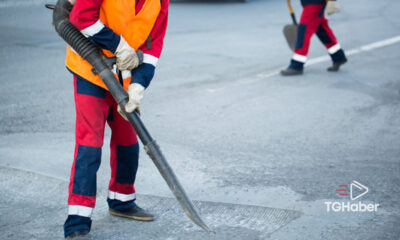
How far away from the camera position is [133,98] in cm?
301

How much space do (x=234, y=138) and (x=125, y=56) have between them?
2257mm

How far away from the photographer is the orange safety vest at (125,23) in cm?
307

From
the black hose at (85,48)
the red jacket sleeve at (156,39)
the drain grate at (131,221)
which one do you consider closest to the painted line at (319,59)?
the drain grate at (131,221)

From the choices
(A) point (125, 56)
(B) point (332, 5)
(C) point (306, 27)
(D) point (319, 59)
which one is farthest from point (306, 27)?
(A) point (125, 56)

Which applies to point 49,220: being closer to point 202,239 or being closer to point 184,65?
point 202,239

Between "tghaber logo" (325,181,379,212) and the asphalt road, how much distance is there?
0.15ft

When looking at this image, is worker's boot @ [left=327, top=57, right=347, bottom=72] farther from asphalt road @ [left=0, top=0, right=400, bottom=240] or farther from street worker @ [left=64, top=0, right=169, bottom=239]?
street worker @ [left=64, top=0, right=169, bottom=239]

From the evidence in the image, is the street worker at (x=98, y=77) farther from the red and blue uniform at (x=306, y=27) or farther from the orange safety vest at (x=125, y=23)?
the red and blue uniform at (x=306, y=27)

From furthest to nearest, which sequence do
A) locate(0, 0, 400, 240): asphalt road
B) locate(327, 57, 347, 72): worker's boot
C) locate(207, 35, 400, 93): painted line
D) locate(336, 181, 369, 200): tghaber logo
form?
1. locate(327, 57, 347, 72): worker's boot
2. locate(207, 35, 400, 93): painted line
3. locate(336, 181, 369, 200): tghaber logo
4. locate(0, 0, 400, 240): asphalt road

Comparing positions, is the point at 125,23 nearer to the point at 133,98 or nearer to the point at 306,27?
the point at 133,98

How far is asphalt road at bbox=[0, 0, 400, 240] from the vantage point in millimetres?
3473

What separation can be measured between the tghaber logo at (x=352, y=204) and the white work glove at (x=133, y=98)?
59.1 inches

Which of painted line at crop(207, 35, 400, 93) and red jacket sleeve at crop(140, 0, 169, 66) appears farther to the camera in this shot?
painted line at crop(207, 35, 400, 93)

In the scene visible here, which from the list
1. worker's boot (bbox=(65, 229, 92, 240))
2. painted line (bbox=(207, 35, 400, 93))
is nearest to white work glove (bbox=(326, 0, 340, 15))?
painted line (bbox=(207, 35, 400, 93))
